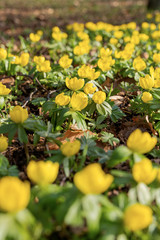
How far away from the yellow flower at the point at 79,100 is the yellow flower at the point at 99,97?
0.18 metres

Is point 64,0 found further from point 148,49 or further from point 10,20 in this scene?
point 148,49

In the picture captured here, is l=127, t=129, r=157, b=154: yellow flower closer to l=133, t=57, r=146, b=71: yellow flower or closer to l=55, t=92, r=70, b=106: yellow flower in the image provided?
l=55, t=92, r=70, b=106: yellow flower

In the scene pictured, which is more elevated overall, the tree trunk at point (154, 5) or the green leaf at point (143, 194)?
the tree trunk at point (154, 5)

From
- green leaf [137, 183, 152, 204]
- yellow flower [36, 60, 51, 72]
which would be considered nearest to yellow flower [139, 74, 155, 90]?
yellow flower [36, 60, 51, 72]

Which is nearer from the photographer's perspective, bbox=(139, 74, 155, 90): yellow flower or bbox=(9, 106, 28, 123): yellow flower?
bbox=(9, 106, 28, 123): yellow flower

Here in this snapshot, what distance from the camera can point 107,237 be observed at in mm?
991

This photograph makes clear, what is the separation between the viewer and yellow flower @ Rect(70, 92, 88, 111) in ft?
5.79

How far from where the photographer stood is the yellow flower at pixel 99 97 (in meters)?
1.93

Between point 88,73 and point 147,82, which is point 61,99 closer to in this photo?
point 88,73

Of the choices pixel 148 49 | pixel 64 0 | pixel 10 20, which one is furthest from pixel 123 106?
pixel 64 0

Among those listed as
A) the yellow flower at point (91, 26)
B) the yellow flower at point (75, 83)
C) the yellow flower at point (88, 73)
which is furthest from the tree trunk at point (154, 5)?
the yellow flower at point (75, 83)

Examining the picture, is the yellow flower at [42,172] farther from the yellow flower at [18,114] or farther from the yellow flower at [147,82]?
the yellow flower at [147,82]

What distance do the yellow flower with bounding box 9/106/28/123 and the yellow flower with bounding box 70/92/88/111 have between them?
363mm

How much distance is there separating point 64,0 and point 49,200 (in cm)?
1098
